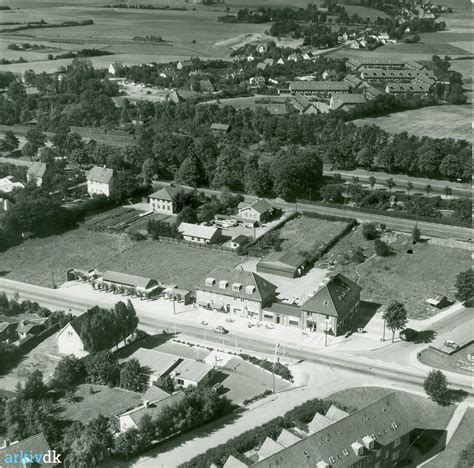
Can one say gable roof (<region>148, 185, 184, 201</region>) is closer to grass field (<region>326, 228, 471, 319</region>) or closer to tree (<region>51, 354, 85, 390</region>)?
grass field (<region>326, 228, 471, 319</region>)

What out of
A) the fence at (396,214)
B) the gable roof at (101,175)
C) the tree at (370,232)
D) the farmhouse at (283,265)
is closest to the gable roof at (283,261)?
the farmhouse at (283,265)

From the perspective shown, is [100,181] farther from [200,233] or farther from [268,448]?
[268,448]

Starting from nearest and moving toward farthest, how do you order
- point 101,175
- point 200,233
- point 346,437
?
point 346,437 → point 200,233 → point 101,175

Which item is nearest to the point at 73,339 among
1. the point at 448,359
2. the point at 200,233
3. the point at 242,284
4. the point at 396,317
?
the point at 242,284

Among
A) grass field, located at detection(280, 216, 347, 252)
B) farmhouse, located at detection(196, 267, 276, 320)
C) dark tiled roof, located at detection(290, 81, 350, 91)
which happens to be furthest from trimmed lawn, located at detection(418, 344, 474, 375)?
dark tiled roof, located at detection(290, 81, 350, 91)

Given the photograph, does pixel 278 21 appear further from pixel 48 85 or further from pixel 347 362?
pixel 347 362

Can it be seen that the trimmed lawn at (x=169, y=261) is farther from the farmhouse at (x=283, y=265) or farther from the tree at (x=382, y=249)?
the tree at (x=382, y=249)
